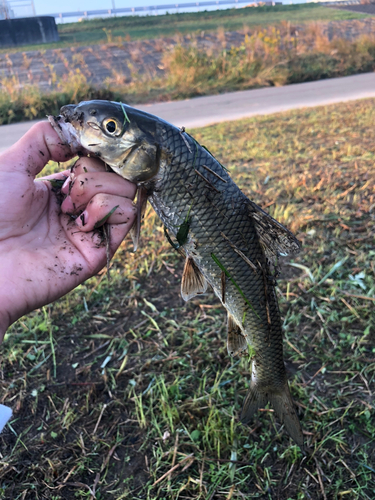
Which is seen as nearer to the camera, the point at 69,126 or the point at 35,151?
the point at 69,126

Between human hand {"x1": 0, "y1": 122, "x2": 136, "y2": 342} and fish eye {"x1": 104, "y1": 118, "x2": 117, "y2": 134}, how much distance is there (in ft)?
0.70

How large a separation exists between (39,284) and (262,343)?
3.94 feet

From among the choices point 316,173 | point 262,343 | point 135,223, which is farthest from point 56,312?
point 316,173

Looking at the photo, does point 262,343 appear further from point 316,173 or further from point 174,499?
point 316,173

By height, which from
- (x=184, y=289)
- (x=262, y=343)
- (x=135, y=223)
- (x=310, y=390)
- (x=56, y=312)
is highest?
(x=135, y=223)

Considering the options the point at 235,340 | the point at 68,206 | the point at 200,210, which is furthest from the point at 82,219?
the point at 235,340

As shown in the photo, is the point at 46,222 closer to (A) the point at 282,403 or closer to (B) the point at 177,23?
(A) the point at 282,403

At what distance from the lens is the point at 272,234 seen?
6.15 ft

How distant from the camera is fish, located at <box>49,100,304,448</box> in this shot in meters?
1.69

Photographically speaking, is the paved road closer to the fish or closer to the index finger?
the index finger

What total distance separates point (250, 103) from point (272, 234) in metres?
11.4

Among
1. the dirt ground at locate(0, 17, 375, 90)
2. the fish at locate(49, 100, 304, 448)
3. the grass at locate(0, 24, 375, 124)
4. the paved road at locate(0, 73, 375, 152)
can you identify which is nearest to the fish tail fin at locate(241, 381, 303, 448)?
the fish at locate(49, 100, 304, 448)

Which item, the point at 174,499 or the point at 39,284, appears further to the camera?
the point at 174,499

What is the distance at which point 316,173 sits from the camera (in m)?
5.48
